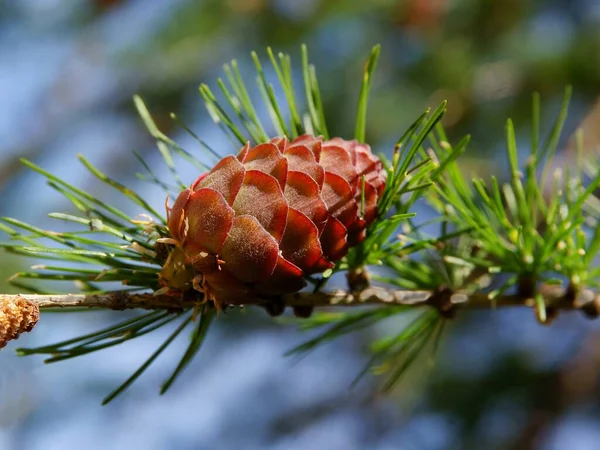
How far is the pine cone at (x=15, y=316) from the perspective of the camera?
0.40 meters

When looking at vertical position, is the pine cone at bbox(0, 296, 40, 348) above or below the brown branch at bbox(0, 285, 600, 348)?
above

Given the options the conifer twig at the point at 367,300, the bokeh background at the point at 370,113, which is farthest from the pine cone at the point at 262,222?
the bokeh background at the point at 370,113

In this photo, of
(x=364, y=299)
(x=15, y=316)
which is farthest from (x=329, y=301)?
(x=15, y=316)

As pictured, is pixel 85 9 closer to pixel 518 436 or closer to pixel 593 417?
pixel 518 436

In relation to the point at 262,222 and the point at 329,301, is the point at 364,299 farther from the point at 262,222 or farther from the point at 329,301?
the point at 262,222

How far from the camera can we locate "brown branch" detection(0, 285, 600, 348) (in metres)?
0.41

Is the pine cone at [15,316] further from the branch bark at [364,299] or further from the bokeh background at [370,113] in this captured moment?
the bokeh background at [370,113]

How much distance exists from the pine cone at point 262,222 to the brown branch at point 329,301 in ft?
0.10

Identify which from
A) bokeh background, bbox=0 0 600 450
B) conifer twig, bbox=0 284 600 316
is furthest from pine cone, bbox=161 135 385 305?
bokeh background, bbox=0 0 600 450

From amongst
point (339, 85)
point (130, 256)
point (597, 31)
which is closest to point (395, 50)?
point (339, 85)

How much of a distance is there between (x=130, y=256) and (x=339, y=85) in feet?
5.28

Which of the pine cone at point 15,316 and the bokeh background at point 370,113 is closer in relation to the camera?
the pine cone at point 15,316

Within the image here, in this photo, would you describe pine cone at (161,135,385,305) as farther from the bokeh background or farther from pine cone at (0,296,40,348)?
the bokeh background

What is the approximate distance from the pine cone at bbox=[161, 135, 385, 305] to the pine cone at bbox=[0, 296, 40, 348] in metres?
0.11
